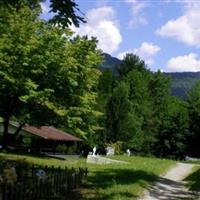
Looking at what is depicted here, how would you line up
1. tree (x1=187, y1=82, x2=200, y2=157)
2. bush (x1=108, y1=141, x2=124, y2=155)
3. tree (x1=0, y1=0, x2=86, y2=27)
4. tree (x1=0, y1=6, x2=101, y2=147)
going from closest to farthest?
tree (x1=0, y1=0, x2=86, y2=27) < tree (x1=0, y1=6, x2=101, y2=147) < bush (x1=108, y1=141, x2=124, y2=155) < tree (x1=187, y1=82, x2=200, y2=157)

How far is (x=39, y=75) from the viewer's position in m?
37.3

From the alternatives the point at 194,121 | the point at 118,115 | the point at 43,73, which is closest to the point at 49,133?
the point at 43,73

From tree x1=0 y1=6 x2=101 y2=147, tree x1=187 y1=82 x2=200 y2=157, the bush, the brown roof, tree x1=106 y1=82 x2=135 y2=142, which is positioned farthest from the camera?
tree x1=187 y1=82 x2=200 y2=157

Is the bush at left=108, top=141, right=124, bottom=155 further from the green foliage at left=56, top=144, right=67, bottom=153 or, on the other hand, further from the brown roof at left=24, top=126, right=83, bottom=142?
the green foliage at left=56, top=144, right=67, bottom=153

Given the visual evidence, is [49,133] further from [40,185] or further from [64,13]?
[64,13]

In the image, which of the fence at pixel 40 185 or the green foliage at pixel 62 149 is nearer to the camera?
the fence at pixel 40 185

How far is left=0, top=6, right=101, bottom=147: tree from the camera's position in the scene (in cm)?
3578

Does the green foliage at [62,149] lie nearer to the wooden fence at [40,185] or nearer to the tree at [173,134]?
the tree at [173,134]

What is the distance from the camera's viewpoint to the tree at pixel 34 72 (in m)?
35.8

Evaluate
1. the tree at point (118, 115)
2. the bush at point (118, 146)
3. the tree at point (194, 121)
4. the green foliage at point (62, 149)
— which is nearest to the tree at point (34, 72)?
the green foliage at point (62, 149)

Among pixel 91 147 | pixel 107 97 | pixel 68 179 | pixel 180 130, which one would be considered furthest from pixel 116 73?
pixel 68 179

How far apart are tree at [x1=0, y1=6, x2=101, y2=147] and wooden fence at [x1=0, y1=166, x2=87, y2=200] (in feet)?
53.4

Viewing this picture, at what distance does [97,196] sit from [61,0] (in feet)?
24.9

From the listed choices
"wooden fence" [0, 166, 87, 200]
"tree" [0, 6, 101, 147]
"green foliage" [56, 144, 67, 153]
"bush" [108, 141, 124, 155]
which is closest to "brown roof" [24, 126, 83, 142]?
"green foliage" [56, 144, 67, 153]
